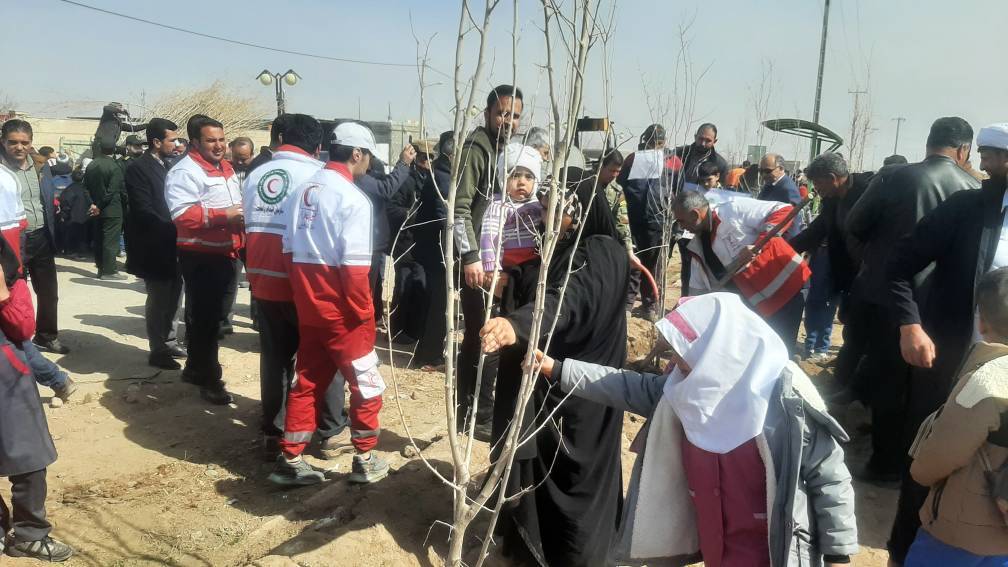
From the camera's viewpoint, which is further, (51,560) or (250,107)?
(250,107)

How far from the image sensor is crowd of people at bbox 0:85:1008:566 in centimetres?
209

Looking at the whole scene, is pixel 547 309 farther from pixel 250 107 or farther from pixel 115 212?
pixel 250 107

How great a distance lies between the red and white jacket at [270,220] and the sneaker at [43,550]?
4.72ft

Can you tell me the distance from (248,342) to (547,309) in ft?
15.3

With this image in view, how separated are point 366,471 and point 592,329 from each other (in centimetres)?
148

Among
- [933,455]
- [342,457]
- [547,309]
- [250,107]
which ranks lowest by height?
[342,457]

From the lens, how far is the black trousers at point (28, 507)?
3.03 meters

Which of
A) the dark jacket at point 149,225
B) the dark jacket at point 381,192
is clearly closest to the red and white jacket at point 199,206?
the dark jacket at point 149,225

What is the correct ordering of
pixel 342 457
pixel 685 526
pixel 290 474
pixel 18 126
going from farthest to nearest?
pixel 18 126, pixel 342 457, pixel 290 474, pixel 685 526

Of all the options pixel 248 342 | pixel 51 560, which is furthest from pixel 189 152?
pixel 51 560

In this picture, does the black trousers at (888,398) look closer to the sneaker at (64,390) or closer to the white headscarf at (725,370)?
the white headscarf at (725,370)

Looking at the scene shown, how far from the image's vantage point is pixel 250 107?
84.0ft

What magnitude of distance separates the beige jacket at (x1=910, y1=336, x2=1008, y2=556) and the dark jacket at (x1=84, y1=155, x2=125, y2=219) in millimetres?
9368

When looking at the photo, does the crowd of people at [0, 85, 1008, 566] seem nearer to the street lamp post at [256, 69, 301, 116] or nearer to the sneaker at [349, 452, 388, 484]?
the sneaker at [349, 452, 388, 484]
